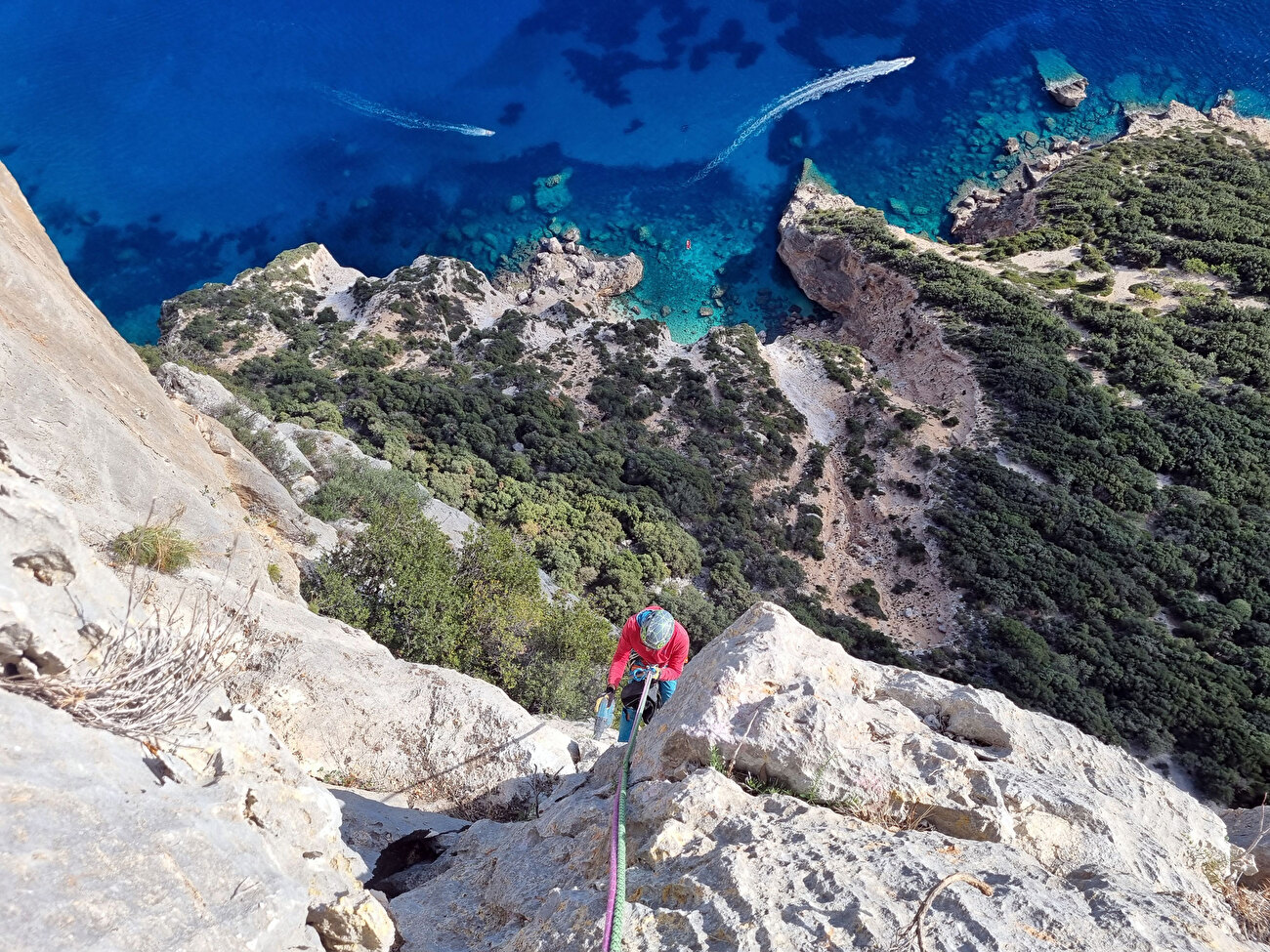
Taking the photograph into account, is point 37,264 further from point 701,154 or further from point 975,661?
point 701,154

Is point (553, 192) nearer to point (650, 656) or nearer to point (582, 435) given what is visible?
point (582, 435)

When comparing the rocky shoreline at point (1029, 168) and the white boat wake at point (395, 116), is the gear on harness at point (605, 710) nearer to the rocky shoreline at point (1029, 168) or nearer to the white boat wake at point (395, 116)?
the rocky shoreline at point (1029, 168)

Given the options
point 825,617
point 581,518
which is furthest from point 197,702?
point 825,617

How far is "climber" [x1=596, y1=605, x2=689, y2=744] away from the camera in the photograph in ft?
26.0

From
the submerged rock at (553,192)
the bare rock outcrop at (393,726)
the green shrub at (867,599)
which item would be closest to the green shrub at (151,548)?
the bare rock outcrop at (393,726)

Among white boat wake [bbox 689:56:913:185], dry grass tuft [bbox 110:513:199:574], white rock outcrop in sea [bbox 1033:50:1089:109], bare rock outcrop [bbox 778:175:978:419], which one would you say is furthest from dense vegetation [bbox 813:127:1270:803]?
dry grass tuft [bbox 110:513:199:574]

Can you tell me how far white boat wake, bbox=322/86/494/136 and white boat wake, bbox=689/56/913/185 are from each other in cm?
1819

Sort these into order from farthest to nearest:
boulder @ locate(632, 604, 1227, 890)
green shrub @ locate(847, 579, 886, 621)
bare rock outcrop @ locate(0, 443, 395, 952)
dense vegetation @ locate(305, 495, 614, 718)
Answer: green shrub @ locate(847, 579, 886, 621) < dense vegetation @ locate(305, 495, 614, 718) < boulder @ locate(632, 604, 1227, 890) < bare rock outcrop @ locate(0, 443, 395, 952)

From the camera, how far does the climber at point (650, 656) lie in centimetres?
794

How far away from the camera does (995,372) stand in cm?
3575

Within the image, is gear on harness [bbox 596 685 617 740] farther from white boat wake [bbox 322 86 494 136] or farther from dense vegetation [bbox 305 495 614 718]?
white boat wake [bbox 322 86 494 136]

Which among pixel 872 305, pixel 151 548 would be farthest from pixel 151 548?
pixel 872 305

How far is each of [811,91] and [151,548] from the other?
59.3m

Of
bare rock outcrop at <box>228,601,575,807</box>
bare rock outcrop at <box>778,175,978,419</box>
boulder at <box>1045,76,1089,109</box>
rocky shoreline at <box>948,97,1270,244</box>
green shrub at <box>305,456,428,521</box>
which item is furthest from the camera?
boulder at <box>1045,76,1089,109</box>
